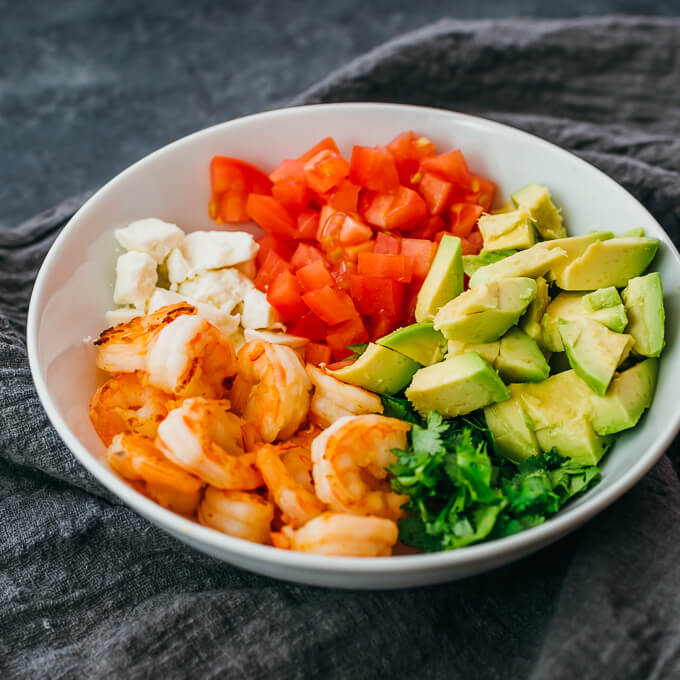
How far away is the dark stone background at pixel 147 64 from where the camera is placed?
377cm

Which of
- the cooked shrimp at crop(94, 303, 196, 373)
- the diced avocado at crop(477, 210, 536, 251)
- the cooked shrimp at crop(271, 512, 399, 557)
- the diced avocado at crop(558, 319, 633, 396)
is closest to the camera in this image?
the cooked shrimp at crop(271, 512, 399, 557)

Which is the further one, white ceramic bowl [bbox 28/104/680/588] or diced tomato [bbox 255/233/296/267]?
diced tomato [bbox 255/233/296/267]

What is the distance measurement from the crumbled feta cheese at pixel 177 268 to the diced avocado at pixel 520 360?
93 centimetres

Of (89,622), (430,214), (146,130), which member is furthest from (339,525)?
(146,130)

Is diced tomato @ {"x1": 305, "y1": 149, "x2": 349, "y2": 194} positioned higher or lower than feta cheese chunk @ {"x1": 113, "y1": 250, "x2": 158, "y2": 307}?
higher

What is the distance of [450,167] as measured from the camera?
248cm

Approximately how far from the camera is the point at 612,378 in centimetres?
192

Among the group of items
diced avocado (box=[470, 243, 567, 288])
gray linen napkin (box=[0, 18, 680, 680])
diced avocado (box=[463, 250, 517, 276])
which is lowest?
gray linen napkin (box=[0, 18, 680, 680])

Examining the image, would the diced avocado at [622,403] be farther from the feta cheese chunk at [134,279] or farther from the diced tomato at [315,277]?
the feta cheese chunk at [134,279]

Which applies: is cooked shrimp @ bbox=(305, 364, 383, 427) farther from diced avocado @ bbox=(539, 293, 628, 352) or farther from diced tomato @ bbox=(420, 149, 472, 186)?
diced tomato @ bbox=(420, 149, 472, 186)

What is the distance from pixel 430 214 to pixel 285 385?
0.80m

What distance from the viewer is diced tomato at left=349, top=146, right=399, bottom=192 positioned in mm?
2387

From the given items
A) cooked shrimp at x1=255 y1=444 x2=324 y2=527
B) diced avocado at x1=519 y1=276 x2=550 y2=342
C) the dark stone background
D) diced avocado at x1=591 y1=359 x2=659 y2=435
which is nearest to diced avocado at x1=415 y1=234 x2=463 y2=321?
diced avocado at x1=519 y1=276 x2=550 y2=342

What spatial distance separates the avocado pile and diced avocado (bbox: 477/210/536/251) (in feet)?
0.04
